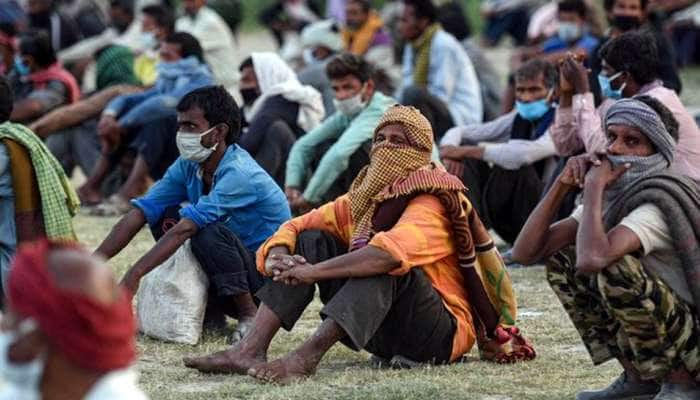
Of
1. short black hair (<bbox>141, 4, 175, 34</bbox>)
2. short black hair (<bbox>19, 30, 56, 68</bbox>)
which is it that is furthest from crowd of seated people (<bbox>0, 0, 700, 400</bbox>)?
short black hair (<bbox>141, 4, 175, 34</bbox>)

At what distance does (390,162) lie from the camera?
5.88 metres

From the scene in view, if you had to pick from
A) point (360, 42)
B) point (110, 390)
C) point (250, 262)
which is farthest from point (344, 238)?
point (360, 42)

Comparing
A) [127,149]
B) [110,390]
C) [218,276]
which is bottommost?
[127,149]

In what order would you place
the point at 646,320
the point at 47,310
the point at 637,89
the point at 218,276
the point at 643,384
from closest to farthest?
the point at 47,310, the point at 646,320, the point at 643,384, the point at 218,276, the point at 637,89

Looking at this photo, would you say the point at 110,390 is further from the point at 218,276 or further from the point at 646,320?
the point at 218,276

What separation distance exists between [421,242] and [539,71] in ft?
11.1

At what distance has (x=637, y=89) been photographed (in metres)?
6.94

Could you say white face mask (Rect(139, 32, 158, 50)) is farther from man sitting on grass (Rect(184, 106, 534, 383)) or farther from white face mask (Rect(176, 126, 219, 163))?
man sitting on grass (Rect(184, 106, 534, 383))

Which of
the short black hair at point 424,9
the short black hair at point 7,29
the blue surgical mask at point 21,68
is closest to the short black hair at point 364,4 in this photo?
the short black hair at point 424,9

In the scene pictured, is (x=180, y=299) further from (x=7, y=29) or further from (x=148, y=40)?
(x=7, y=29)

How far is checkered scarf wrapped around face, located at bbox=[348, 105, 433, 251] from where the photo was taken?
5863 mm

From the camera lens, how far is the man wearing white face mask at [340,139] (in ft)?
29.0

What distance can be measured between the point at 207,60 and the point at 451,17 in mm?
2043

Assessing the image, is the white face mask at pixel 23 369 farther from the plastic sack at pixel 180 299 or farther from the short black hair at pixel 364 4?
the short black hair at pixel 364 4
